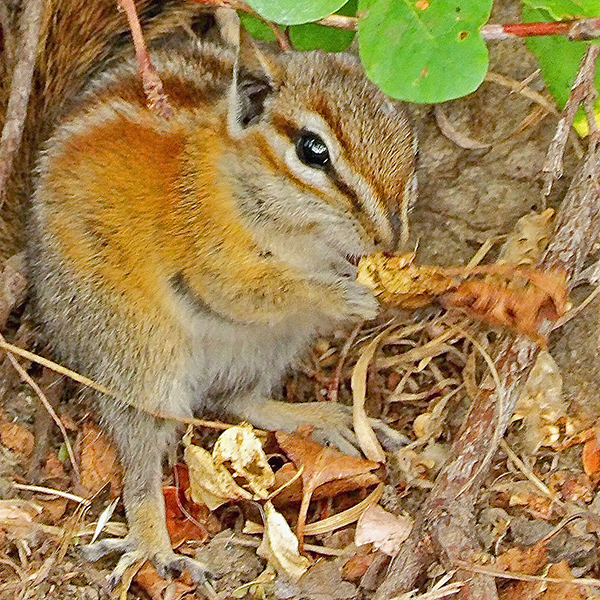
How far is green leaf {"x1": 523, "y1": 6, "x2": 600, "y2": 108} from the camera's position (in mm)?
1890

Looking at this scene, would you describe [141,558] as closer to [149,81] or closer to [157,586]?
[157,586]

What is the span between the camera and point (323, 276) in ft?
6.87

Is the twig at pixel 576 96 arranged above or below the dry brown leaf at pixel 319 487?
above

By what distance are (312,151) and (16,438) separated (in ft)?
3.68

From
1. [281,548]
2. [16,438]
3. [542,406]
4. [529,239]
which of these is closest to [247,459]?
[281,548]

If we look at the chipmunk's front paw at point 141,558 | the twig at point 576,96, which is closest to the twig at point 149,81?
the twig at point 576,96

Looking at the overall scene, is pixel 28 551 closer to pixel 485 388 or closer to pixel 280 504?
pixel 280 504

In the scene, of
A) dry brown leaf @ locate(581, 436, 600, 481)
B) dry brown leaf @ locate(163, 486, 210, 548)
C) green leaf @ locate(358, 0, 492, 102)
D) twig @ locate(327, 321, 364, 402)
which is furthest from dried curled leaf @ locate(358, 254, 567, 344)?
dry brown leaf @ locate(163, 486, 210, 548)

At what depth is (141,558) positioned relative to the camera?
2.16 meters

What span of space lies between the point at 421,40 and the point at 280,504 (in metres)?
1.16

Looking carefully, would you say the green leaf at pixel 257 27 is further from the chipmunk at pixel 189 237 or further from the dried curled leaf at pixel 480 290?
the dried curled leaf at pixel 480 290

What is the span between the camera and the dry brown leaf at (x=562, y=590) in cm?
196

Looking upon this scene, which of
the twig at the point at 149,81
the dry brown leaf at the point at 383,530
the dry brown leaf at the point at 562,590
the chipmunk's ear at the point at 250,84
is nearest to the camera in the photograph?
the twig at the point at 149,81

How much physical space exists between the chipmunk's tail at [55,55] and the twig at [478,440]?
1154 mm
